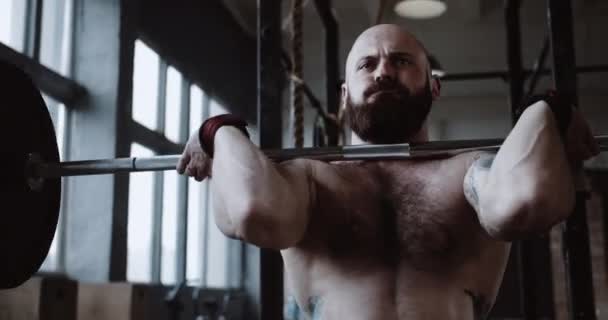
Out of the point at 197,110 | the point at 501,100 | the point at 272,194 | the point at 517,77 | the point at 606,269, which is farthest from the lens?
the point at 501,100

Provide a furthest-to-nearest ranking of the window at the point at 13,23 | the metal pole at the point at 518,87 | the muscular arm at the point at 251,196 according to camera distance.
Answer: the window at the point at 13,23
the metal pole at the point at 518,87
the muscular arm at the point at 251,196

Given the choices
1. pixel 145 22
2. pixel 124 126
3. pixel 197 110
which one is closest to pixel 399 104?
pixel 124 126

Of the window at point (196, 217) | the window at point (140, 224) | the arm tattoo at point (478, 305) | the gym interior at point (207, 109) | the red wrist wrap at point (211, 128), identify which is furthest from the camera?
the window at point (196, 217)

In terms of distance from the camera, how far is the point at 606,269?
7.10 m

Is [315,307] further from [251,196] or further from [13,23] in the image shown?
[13,23]

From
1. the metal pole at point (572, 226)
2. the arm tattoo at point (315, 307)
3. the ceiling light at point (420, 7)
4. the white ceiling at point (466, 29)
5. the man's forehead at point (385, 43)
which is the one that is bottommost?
the arm tattoo at point (315, 307)

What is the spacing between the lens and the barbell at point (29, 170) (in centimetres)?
158

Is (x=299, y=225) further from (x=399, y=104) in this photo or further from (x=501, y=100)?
(x=501, y=100)

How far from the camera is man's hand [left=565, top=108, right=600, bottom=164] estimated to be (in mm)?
1205

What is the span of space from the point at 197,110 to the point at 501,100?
11.7 feet

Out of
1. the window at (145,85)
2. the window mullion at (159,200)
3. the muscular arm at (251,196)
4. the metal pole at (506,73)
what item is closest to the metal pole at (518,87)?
the metal pole at (506,73)

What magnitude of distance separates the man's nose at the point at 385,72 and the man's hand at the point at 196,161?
1.33 ft

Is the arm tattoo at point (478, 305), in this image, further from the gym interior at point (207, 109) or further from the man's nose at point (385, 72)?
the man's nose at point (385, 72)

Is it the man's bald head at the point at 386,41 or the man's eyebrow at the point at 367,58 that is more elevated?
the man's bald head at the point at 386,41
